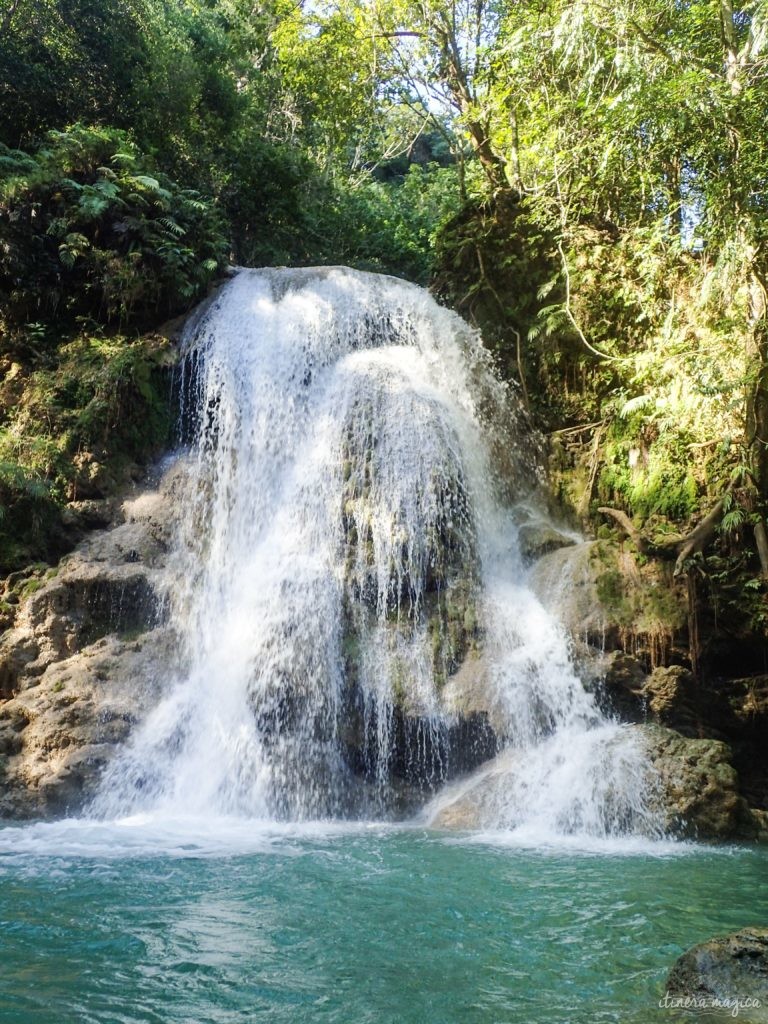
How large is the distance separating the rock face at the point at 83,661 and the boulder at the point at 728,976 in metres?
6.25

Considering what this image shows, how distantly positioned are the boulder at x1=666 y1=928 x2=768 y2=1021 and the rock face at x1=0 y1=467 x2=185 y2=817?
246 inches

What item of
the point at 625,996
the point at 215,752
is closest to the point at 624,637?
the point at 215,752

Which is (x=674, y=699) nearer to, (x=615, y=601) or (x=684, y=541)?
(x=615, y=601)

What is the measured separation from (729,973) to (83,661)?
7.68 meters

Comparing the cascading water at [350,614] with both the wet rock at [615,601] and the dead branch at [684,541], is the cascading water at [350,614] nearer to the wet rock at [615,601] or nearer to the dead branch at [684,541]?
the wet rock at [615,601]

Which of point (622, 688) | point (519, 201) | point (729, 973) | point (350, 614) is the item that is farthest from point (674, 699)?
point (519, 201)

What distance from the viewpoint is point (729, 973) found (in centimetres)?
332

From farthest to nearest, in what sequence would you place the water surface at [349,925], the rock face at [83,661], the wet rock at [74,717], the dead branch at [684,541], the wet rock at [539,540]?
the wet rock at [539,540] < the dead branch at [684,541] < the rock face at [83,661] < the wet rock at [74,717] < the water surface at [349,925]

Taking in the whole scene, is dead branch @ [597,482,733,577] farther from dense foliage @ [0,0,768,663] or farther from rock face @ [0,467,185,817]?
rock face @ [0,467,185,817]

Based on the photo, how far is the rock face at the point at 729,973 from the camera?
10.5ft

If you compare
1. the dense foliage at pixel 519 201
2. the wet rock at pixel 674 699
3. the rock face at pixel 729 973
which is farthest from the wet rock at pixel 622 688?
the rock face at pixel 729 973

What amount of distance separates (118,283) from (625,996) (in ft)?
38.6

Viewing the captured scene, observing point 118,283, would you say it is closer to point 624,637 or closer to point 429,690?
point 429,690

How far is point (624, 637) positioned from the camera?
9.08 m
